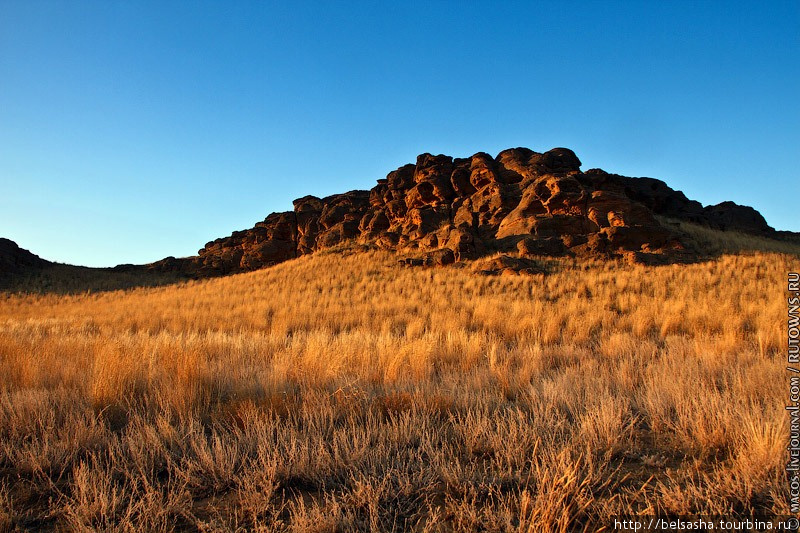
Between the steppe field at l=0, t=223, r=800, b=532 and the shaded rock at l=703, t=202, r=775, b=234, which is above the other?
the shaded rock at l=703, t=202, r=775, b=234

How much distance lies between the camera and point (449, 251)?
22.7m

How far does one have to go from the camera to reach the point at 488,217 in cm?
2638

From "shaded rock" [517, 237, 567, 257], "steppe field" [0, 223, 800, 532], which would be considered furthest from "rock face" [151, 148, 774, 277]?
"steppe field" [0, 223, 800, 532]

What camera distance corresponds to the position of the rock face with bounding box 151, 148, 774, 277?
854 inches

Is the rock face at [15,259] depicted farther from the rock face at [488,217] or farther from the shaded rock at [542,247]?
the shaded rock at [542,247]

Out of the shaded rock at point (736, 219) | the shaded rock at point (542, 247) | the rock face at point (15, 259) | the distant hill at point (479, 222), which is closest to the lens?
the shaded rock at point (542, 247)

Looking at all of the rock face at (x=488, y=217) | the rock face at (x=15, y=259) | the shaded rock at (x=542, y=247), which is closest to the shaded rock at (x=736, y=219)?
the rock face at (x=488, y=217)

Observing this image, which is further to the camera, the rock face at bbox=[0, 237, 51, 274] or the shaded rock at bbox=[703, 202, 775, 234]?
the rock face at bbox=[0, 237, 51, 274]

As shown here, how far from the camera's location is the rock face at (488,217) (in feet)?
71.2

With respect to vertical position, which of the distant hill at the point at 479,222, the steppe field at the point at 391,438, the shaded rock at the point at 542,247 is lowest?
the steppe field at the point at 391,438

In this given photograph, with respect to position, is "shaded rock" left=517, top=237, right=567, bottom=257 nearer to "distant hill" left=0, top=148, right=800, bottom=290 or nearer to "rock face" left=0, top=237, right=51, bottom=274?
"distant hill" left=0, top=148, right=800, bottom=290

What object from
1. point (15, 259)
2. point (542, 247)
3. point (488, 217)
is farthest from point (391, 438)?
point (15, 259)

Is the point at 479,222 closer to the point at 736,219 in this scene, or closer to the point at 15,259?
the point at 736,219

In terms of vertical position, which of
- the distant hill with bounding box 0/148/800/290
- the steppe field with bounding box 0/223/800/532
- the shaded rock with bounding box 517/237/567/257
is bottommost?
the steppe field with bounding box 0/223/800/532
